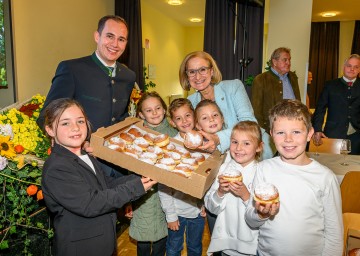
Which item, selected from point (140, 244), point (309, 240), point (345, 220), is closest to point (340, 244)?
point (309, 240)

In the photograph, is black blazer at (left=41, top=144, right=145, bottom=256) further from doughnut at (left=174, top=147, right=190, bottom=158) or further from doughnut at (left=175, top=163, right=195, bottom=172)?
doughnut at (left=174, top=147, right=190, bottom=158)

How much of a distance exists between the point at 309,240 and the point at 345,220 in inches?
24.8

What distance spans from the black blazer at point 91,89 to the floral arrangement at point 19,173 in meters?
0.17

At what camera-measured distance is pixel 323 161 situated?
99.4 inches

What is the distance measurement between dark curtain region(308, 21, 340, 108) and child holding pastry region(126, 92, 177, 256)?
7.32 meters

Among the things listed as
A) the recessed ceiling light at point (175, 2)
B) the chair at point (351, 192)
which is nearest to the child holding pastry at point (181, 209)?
the chair at point (351, 192)

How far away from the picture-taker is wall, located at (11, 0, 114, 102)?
339 cm

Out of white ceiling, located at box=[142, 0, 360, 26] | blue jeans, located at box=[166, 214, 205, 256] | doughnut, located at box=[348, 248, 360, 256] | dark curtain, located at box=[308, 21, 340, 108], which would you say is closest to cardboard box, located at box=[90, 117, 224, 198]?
blue jeans, located at box=[166, 214, 205, 256]

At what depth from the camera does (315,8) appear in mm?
6621

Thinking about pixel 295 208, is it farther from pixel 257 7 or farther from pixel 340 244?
pixel 257 7

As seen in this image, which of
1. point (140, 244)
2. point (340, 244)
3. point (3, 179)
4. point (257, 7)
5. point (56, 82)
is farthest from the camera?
point (257, 7)

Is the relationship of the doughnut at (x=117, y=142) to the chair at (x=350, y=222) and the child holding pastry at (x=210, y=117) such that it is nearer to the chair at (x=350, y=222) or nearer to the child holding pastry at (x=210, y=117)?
the child holding pastry at (x=210, y=117)

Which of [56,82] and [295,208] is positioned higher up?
[56,82]

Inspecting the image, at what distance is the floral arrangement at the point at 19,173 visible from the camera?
160cm
